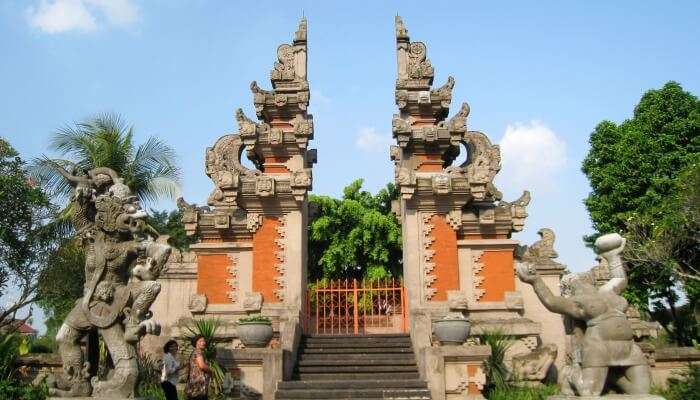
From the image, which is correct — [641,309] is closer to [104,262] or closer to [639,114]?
[639,114]

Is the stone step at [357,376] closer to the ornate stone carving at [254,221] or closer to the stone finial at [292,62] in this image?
the ornate stone carving at [254,221]

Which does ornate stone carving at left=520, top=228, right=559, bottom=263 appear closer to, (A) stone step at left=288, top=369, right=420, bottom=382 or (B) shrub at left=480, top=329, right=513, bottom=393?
(B) shrub at left=480, top=329, right=513, bottom=393

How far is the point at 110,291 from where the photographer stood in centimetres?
796

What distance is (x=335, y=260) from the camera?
2497 cm

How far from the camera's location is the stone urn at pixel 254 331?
11.0 meters

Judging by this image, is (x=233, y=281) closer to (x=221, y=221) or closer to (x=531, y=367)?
(x=221, y=221)

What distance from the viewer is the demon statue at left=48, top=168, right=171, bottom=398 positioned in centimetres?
768

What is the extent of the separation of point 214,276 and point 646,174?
13.8 metres

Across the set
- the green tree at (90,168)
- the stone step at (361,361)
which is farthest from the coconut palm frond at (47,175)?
the stone step at (361,361)

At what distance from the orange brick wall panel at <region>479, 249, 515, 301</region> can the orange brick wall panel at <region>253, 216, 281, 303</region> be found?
4.59m

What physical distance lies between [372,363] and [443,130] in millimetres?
5545

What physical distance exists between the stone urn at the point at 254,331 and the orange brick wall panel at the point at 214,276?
9.74 ft

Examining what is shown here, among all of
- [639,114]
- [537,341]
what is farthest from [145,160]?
[639,114]

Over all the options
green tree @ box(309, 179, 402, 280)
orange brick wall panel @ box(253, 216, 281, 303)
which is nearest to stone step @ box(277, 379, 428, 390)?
orange brick wall panel @ box(253, 216, 281, 303)
